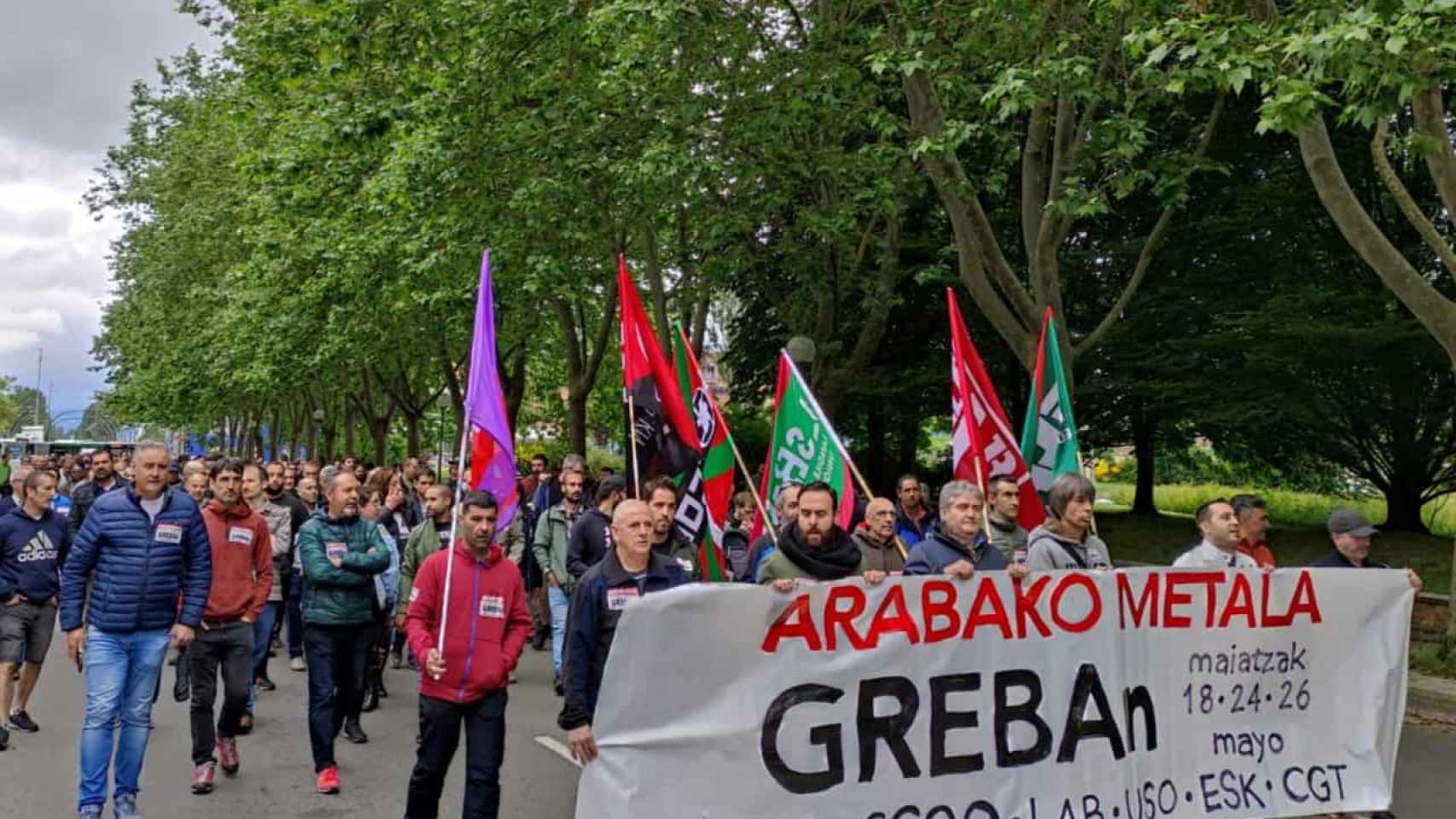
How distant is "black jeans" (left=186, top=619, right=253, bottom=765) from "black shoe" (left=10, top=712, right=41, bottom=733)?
196 centimetres

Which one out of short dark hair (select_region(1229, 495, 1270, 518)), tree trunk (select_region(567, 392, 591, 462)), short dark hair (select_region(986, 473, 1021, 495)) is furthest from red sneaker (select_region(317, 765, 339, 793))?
tree trunk (select_region(567, 392, 591, 462))

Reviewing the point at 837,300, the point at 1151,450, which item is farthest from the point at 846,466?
the point at 1151,450

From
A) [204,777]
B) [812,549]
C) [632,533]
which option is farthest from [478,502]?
[204,777]

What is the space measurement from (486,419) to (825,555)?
1769 mm

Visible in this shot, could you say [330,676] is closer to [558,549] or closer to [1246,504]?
[558,549]

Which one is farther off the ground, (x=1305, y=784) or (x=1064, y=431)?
(x=1064, y=431)

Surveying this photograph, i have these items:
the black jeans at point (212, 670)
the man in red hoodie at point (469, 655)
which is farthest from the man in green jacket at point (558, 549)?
the man in red hoodie at point (469, 655)

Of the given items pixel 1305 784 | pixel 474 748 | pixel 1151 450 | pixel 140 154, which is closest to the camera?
pixel 474 748

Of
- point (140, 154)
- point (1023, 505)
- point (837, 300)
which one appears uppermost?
point (140, 154)

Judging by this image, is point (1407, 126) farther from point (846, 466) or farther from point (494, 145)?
point (846, 466)

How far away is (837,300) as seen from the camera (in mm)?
18844

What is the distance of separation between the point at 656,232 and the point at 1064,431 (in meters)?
11.2

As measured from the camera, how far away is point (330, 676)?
269 inches

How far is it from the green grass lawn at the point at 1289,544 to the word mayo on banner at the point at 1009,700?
10428 mm
